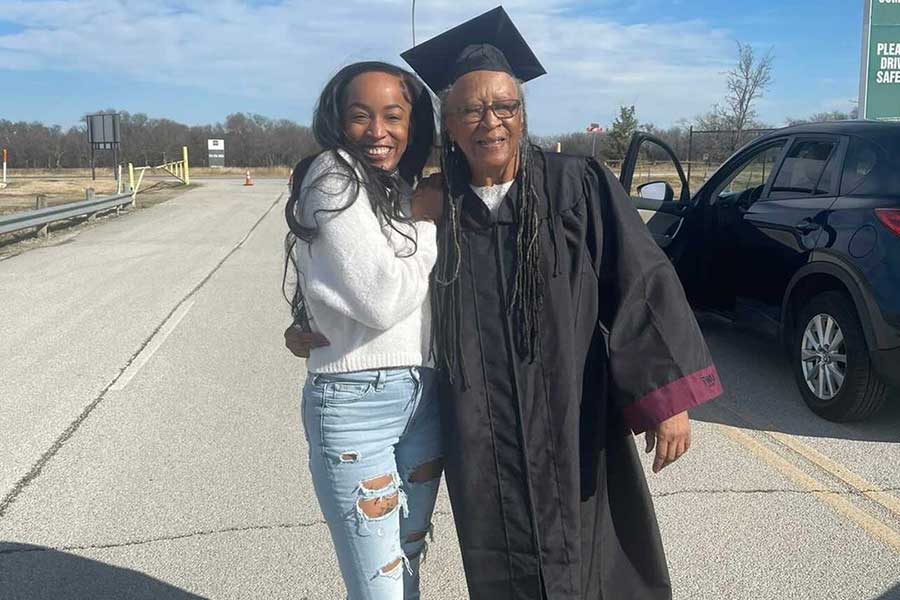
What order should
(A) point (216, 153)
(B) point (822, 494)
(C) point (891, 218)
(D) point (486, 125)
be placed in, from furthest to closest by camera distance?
(A) point (216, 153), (C) point (891, 218), (B) point (822, 494), (D) point (486, 125)

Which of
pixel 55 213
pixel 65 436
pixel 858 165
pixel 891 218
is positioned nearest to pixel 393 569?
pixel 65 436

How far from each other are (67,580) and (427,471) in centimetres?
187

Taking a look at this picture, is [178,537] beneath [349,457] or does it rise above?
beneath

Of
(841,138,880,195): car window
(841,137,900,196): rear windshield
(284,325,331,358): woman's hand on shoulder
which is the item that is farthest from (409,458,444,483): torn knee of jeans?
(841,138,880,195): car window

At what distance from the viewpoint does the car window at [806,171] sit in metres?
5.28

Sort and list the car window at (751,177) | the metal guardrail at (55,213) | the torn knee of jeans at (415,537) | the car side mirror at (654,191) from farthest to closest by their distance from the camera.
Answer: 1. the metal guardrail at (55,213)
2. the car side mirror at (654,191)
3. the car window at (751,177)
4. the torn knee of jeans at (415,537)

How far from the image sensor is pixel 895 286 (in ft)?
14.6

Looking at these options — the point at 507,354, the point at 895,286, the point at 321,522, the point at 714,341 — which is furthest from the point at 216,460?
the point at 714,341

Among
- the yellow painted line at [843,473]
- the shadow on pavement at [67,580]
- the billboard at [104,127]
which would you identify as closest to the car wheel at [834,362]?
the yellow painted line at [843,473]

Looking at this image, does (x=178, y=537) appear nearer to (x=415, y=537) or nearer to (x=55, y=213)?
(x=415, y=537)

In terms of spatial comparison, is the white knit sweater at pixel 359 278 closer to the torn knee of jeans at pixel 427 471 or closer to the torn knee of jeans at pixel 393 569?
the torn knee of jeans at pixel 427 471

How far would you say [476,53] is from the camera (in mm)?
2051

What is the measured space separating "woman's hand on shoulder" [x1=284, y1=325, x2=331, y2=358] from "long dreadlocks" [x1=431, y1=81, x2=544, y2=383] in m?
0.28

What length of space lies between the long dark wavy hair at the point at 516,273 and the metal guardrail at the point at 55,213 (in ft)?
43.5
